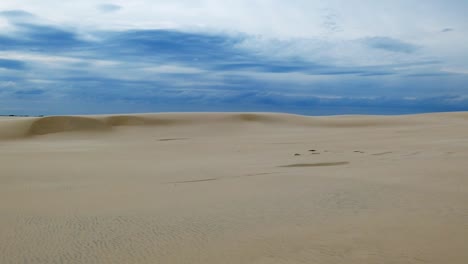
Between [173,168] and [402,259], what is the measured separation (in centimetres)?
524

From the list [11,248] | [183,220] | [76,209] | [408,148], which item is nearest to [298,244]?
[183,220]

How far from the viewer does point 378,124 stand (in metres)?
22.0

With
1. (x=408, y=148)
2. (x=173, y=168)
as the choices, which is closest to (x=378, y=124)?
(x=408, y=148)

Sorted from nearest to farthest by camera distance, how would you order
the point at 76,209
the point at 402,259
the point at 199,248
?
the point at 402,259 → the point at 199,248 → the point at 76,209

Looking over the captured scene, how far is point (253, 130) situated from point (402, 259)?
17107mm

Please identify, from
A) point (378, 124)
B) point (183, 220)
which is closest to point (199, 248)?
point (183, 220)

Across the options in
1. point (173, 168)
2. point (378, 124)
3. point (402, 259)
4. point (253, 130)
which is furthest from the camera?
point (378, 124)

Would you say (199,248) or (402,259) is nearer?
(402,259)

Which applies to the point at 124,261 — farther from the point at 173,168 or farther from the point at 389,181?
the point at 173,168

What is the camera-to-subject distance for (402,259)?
281 cm

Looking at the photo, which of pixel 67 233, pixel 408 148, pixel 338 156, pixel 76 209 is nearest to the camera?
pixel 67 233

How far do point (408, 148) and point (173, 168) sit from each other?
508 cm

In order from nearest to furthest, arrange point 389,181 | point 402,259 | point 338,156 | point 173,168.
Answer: point 402,259
point 389,181
point 173,168
point 338,156

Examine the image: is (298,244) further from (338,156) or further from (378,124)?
(378,124)
